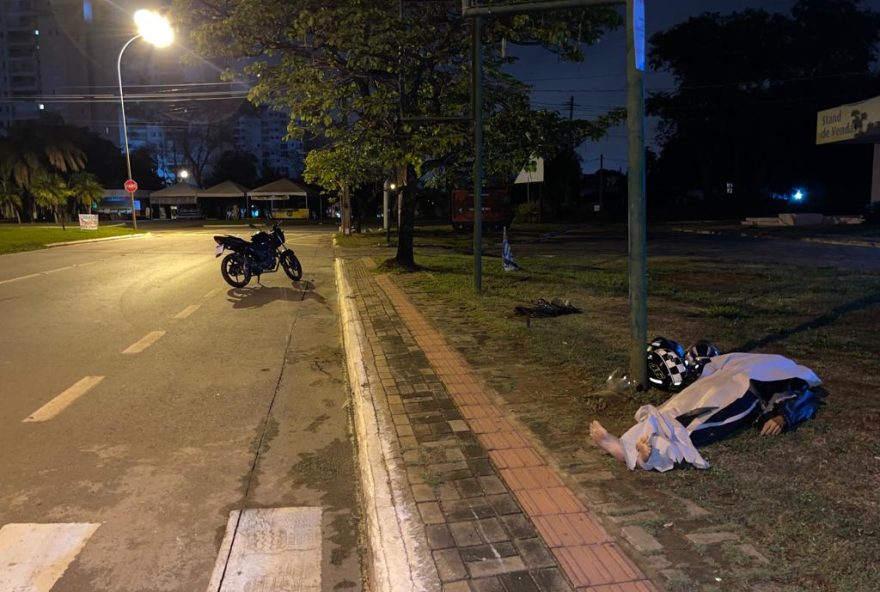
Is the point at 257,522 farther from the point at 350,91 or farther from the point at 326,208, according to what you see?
the point at 326,208

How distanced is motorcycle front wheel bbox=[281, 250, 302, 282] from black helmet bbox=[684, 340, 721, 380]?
11.5 m

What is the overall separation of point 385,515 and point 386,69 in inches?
441

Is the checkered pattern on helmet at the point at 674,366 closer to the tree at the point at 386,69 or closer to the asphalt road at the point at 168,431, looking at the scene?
the asphalt road at the point at 168,431

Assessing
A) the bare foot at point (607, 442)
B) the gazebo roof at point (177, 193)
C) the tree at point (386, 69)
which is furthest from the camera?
the gazebo roof at point (177, 193)

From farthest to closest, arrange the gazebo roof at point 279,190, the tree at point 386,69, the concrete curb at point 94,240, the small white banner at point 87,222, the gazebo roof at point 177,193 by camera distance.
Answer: the gazebo roof at point 177,193 < the gazebo roof at point 279,190 < the small white banner at point 87,222 < the concrete curb at point 94,240 < the tree at point 386,69

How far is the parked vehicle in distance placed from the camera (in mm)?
39500

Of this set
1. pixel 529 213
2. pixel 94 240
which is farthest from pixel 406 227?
pixel 529 213

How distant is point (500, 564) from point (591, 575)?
1.37 ft

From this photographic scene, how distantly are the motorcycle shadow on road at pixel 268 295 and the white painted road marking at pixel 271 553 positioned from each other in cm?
833

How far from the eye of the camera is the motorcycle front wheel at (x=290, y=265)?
15.4 m

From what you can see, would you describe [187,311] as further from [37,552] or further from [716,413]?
[716,413]

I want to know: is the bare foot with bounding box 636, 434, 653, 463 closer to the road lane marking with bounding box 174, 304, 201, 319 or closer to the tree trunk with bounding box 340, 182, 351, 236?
the road lane marking with bounding box 174, 304, 201, 319

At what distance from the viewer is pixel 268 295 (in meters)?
13.3

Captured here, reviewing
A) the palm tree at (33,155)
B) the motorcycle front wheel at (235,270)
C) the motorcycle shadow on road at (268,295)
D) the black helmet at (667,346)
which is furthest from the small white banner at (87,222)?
the black helmet at (667,346)
